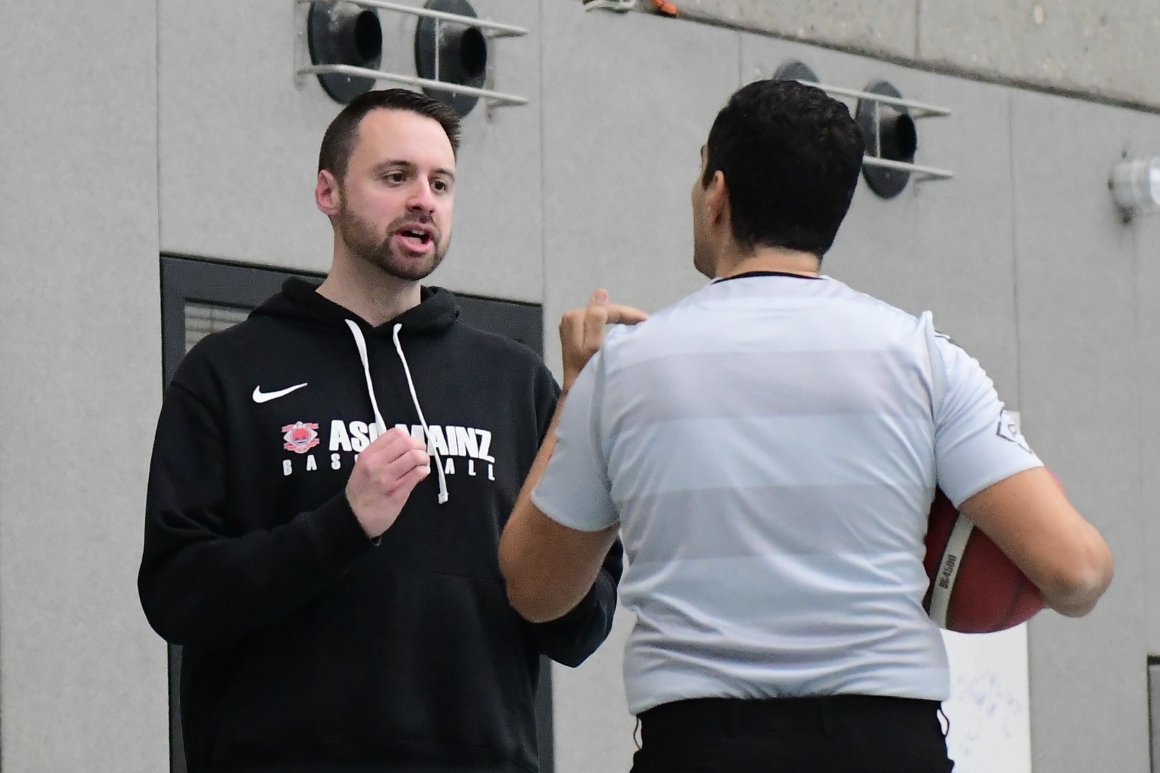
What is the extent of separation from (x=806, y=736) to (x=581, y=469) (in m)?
0.36

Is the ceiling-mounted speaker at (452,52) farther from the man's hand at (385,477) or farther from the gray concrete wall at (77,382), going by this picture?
the man's hand at (385,477)

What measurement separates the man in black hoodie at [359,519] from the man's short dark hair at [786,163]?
0.53 meters

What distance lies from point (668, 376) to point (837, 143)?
1.00 feet

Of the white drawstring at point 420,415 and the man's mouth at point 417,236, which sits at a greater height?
the man's mouth at point 417,236

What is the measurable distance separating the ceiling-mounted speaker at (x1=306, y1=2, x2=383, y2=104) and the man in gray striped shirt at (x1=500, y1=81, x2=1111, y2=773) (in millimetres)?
2329

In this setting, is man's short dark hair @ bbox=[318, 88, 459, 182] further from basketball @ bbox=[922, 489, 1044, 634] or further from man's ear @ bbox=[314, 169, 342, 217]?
basketball @ bbox=[922, 489, 1044, 634]

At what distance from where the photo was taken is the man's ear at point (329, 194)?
2.64 metres

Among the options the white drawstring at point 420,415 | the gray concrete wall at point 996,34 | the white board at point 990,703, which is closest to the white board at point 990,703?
the white board at point 990,703

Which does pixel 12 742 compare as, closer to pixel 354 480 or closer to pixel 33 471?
pixel 33 471

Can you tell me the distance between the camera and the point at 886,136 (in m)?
5.40

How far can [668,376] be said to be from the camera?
1.92 metres

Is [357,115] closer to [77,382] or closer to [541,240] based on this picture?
[77,382]

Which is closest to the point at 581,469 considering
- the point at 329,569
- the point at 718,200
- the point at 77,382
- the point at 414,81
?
the point at 718,200

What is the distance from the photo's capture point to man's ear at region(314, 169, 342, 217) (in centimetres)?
264
